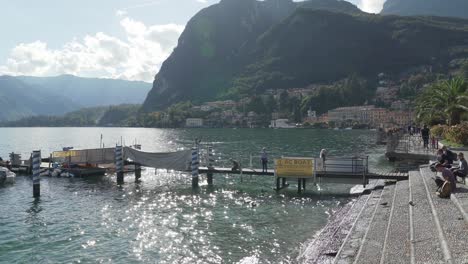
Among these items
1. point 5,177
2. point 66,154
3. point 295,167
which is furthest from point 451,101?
point 5,177

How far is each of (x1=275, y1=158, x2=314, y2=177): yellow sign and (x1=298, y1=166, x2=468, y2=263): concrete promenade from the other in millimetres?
7787

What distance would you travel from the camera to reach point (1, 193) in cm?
3212

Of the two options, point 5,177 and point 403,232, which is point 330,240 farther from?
point 5,177

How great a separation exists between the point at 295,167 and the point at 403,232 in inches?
619

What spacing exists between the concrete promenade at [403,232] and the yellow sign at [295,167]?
7.79m

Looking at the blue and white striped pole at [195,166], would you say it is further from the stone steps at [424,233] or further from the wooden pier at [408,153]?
the wooden pier at [408,153]

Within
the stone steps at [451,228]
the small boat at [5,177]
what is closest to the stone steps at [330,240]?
the stone steps at [451,228]

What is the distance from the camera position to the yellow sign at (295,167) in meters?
28.6

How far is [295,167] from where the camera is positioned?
29.0 meters

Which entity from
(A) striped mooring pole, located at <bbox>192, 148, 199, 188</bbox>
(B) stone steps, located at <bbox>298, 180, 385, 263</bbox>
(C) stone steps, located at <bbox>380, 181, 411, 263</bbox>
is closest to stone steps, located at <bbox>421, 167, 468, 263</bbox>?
(C) stone steps, located at <bbox>380, 181, 411, 263</bbox>

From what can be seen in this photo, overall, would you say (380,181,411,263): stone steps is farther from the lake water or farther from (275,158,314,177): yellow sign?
(275,158,314,177): yellow sign

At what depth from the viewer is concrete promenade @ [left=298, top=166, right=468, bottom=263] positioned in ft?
35.2

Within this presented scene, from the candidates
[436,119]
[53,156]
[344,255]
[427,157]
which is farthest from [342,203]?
[436,119]

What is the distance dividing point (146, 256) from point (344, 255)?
7873 millimetres
